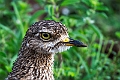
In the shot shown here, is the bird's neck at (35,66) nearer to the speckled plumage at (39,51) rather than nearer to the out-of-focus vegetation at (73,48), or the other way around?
the speckled plumage at (39,51)

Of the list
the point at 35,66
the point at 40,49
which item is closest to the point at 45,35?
the point at 40,49

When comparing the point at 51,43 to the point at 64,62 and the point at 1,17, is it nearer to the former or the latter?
the point at 64,62

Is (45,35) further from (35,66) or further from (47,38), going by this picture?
(35,66)

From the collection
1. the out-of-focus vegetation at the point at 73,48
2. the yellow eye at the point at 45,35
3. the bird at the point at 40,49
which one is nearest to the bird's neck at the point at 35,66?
the bird at the point at 40,49

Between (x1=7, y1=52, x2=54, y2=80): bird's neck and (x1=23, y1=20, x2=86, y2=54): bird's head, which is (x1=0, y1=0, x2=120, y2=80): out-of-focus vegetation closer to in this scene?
(x1=7, y1=52, x2=54, y2=80): bird's neck

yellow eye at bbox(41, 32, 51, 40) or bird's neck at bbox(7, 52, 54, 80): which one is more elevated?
yellow eye at bbox(41, 32, 51, 40)

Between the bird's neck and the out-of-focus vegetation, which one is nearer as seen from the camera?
the bird's neck

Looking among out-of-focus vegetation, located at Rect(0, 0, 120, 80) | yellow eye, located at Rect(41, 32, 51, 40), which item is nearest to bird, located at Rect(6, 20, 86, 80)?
yellow eye, located at Rect(41, 32, 51, 40)

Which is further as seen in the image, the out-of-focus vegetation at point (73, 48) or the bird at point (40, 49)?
the out-of-focus vegetation at point (73, 48)
